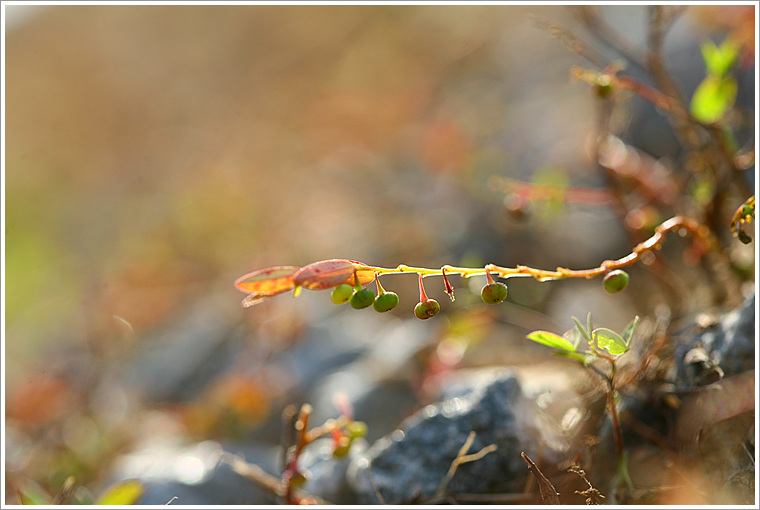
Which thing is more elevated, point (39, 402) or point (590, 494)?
point (590, 494)

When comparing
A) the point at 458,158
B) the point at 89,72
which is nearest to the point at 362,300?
the point at 458,158

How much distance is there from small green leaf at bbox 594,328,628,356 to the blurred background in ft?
1.91

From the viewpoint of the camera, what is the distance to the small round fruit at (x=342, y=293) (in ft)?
2.85

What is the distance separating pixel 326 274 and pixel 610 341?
1.51 ft

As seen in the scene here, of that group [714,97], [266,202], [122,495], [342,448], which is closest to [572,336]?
[342,448]

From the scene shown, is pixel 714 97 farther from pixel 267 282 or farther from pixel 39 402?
pixel 39 402

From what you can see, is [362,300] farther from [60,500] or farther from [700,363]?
[60,500]

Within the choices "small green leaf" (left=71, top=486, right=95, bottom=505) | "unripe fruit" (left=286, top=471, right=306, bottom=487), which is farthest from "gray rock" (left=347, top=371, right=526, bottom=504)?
"small green leaf" (left=71, top=486, right=95, bottom=505)

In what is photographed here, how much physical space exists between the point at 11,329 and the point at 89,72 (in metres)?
3.19

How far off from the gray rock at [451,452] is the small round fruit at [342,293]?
44cm

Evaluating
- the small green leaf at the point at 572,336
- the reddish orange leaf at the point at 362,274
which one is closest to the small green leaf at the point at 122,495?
the reddish orange leaf at the point at 362,274

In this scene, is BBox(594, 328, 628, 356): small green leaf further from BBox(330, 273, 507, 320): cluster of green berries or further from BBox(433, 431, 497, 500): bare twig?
BBox(433, 431, 497, 500): bare twig

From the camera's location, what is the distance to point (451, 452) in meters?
1.13

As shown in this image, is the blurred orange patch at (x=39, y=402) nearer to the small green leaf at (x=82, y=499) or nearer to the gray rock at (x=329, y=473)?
the small green leaf at (x=82, y=499)
